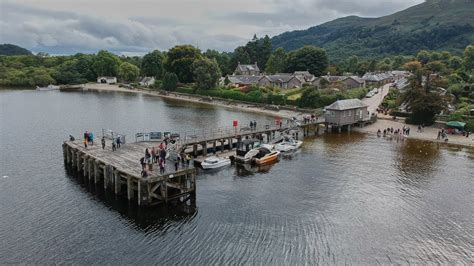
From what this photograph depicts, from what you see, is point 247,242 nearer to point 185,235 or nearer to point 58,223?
point 185,235

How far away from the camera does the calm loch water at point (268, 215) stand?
24156mm

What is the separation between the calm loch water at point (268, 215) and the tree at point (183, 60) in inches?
2912

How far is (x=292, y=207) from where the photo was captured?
31.1 m

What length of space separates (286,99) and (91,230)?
67776 mm

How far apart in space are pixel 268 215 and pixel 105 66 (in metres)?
148

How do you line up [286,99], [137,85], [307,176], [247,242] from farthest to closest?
[137,85] → [286,99] → [307,176] → [247,242]

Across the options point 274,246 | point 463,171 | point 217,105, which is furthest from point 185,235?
point 217,105

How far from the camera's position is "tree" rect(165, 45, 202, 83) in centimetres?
11975

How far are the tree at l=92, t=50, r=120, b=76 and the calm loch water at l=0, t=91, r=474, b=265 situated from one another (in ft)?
384

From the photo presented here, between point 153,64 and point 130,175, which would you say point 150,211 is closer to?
point 130,175

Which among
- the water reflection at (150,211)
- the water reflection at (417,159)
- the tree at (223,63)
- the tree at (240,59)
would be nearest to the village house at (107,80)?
the tree at (223,63)

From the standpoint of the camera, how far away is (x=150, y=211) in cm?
3014

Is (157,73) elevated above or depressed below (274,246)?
above

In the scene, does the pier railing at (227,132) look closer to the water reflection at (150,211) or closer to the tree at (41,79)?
the water reflection at (150,211)
